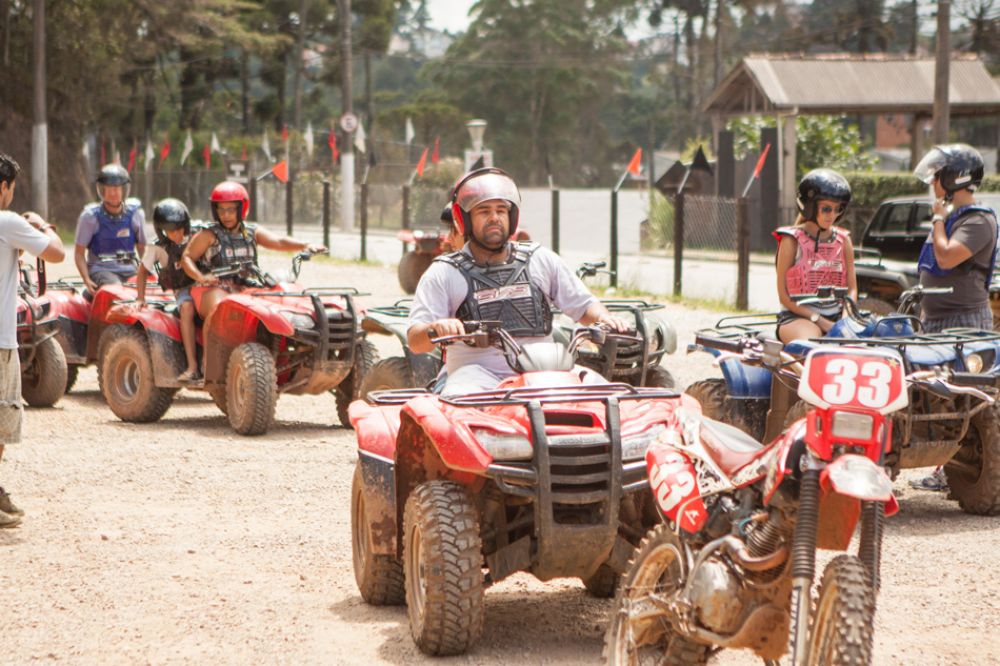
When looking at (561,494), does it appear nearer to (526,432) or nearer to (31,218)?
(526,432)

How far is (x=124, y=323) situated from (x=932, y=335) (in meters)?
6.90

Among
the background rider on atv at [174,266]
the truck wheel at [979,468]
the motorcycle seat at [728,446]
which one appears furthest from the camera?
the background rider on atv at [174,266]

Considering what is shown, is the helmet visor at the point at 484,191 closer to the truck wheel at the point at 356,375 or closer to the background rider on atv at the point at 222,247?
the truck wheel at the point at 356,375

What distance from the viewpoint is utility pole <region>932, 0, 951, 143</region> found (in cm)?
2477

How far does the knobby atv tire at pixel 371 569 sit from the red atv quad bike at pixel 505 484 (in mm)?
157

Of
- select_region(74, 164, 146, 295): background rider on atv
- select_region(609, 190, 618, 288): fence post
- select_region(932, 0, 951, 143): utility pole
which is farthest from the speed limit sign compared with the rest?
select_region(74, 164, 146, 295): background rider on atv

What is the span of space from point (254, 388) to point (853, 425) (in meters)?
7.60

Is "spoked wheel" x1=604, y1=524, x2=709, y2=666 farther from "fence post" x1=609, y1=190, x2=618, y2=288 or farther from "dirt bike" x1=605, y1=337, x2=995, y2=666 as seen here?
"fence post" x1=609, y1=190, x2=618, y2=288

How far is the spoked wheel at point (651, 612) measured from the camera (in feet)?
15.8

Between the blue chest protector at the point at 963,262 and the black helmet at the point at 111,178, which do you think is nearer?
the blue chest protector at the point at 963,262

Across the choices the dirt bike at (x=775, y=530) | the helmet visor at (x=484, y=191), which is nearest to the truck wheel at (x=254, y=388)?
the helmet visor at (x=484, y=191)

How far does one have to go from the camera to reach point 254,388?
11.3 metres

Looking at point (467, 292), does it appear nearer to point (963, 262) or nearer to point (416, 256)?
point (963, 262)

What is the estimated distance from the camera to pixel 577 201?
53.2m
